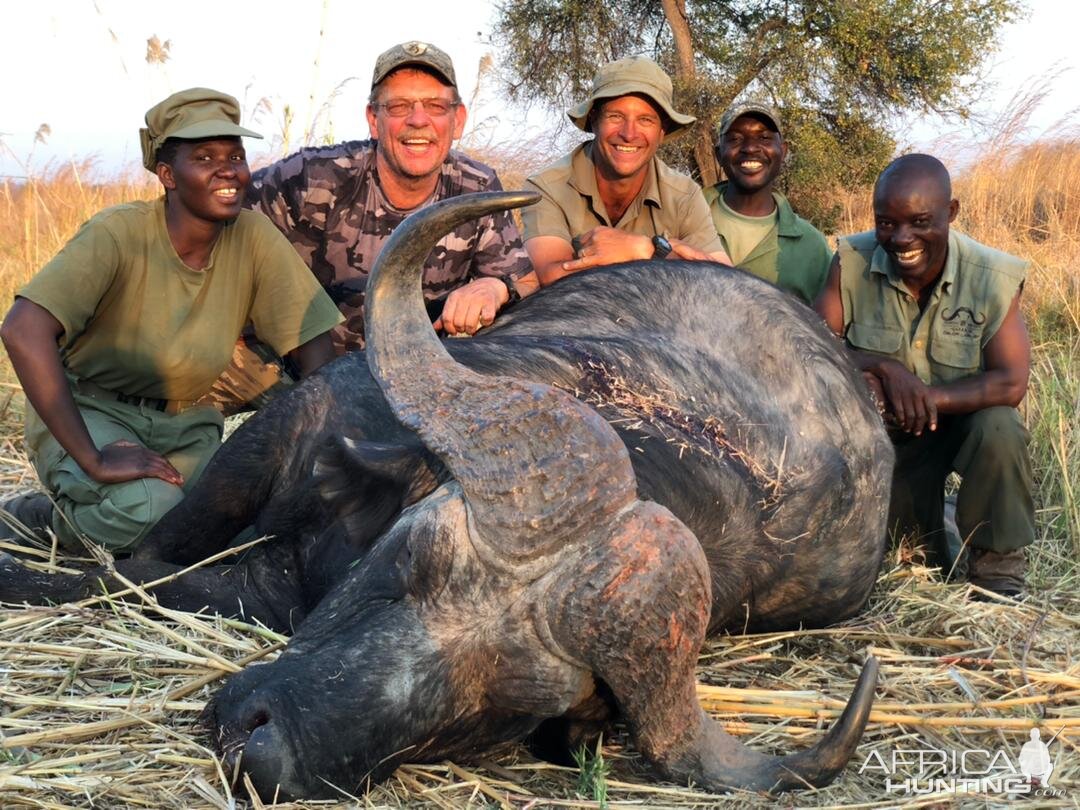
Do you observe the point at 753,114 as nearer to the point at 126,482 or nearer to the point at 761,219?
the point at 761,219

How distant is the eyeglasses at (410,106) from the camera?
5426 millimetres

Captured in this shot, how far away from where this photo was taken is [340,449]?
9.71ft

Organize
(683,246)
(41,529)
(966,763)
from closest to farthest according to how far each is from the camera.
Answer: (966,763), (41,529), (683,246)

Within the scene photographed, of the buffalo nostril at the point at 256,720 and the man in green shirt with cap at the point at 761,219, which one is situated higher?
the man in green shirt with cap at the point at 761,219

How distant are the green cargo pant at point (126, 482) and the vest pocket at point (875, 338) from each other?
2.81 metres

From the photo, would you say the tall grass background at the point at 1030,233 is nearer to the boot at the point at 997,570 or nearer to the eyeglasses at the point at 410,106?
the boot at the point at 997,570

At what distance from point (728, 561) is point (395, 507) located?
0.99 meters

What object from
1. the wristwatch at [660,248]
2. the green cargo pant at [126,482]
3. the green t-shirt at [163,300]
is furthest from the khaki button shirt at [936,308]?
the green cargo pant at [126,482]

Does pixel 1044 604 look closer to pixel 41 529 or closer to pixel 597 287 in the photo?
pixel 597 287

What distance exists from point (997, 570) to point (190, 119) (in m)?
3.66

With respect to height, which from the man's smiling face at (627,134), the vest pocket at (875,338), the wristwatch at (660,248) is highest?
the man's smiling face at (627,134)

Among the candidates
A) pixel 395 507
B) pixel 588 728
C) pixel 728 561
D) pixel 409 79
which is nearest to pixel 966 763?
pixel 728 561

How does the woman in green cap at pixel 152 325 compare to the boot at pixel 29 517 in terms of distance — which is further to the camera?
the boot at pixel 29 517

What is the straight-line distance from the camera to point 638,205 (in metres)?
5.96
